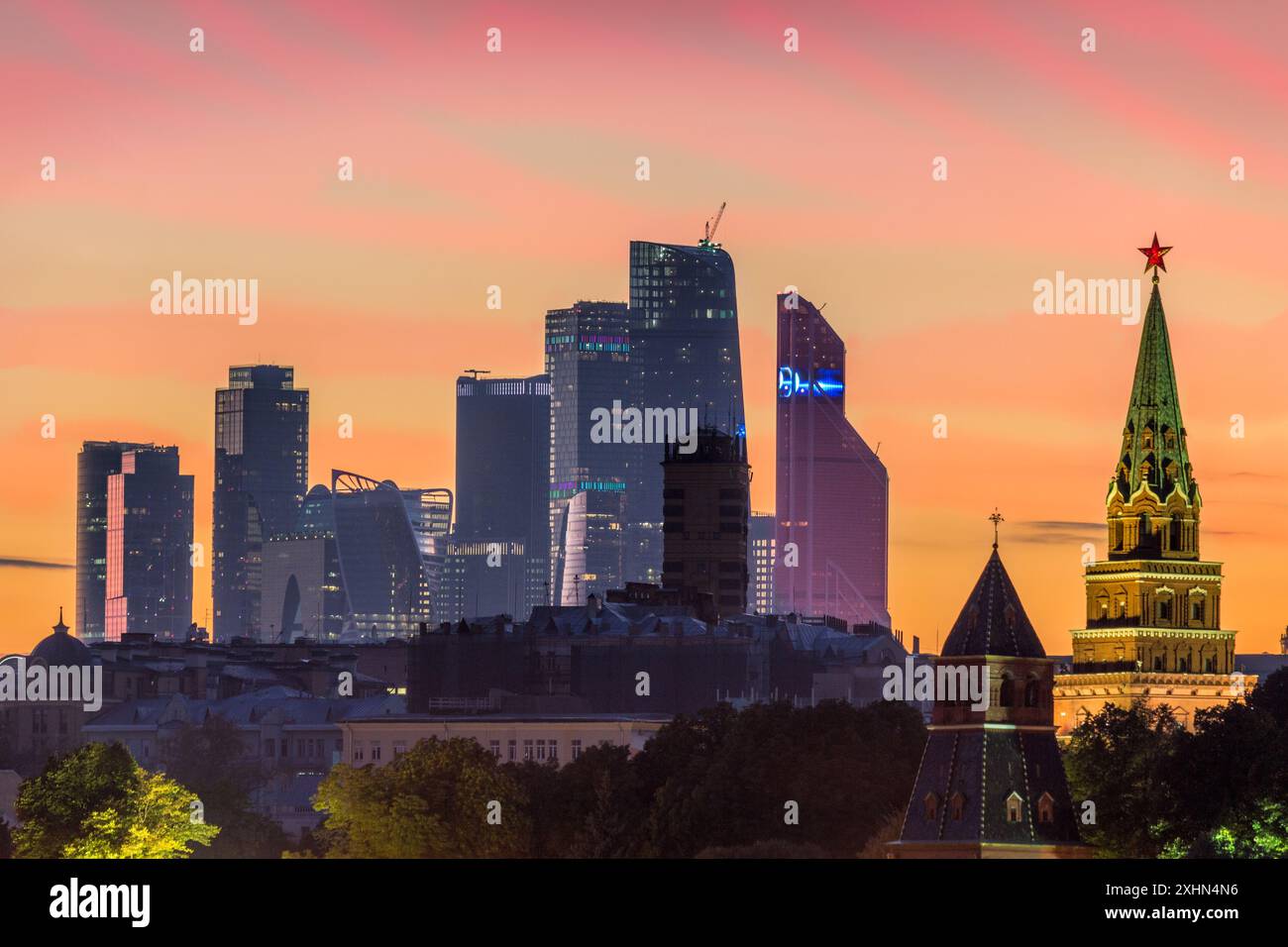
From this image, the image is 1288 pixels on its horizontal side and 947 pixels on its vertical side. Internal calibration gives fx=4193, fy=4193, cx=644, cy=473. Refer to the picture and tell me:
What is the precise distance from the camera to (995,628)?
650 ft

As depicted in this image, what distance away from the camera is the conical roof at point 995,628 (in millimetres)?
197125

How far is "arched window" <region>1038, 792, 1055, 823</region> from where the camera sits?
191 metres

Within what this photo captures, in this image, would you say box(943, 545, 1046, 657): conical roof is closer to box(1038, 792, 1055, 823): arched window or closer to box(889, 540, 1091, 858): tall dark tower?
box(889, 540, 1091, 858): tall dark tower

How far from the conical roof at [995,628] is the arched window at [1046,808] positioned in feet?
26.2

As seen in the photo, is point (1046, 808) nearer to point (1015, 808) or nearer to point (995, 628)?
point (1015, 808)

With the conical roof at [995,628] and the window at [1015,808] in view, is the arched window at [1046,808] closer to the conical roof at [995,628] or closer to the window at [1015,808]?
the window at [1015,808]

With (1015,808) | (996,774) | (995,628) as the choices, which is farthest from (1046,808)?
(995,628)
